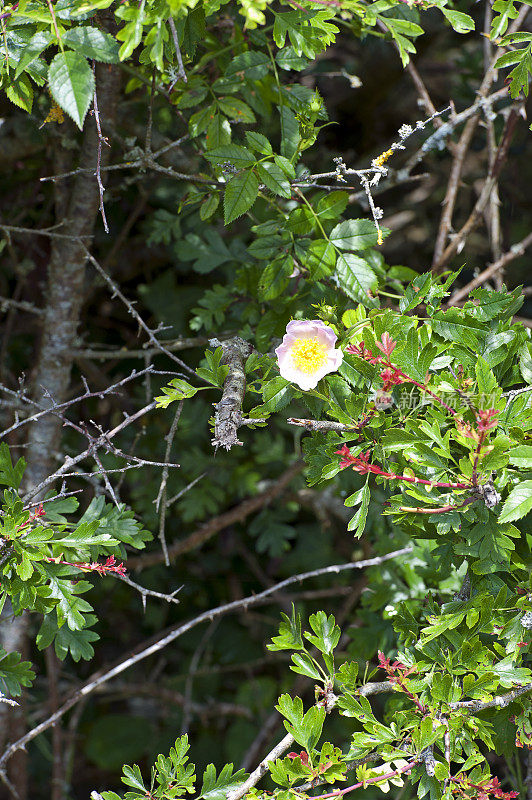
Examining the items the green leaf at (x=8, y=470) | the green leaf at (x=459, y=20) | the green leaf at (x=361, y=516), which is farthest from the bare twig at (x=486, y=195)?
the green leaf at (x=8, y=470)

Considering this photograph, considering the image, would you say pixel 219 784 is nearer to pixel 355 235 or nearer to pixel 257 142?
pixel 355 235

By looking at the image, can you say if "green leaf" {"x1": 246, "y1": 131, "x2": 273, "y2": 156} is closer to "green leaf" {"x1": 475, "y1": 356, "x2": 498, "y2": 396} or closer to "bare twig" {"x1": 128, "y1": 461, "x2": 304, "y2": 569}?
"green leaf" {"x1": 475, "y1": 356, "x2": 498, "y2": 396}

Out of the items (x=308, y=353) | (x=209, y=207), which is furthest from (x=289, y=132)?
(x=308, y=353)

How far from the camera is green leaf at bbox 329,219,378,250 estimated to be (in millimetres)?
1262

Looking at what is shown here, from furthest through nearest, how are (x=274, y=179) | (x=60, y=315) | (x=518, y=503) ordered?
(x=60, y=315) → (x=274, y=179) → (x=518, y=503)

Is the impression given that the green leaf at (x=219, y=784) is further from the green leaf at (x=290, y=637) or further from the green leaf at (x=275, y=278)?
the green leaf at (x=275, y=278)

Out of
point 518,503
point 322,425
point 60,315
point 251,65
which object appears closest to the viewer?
point 518,503

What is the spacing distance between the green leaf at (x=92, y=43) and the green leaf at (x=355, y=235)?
48 centimetres

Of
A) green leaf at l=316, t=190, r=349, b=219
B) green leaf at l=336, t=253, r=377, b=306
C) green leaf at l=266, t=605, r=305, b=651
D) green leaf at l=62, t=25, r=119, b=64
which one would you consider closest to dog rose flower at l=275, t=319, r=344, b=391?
green leaf at l=336, t=253, r=377, b=306

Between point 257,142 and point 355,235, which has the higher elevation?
point 257,142

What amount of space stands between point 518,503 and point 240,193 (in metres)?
0.68

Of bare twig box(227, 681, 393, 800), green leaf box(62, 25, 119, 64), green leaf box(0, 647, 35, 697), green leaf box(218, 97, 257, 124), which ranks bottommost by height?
bare twig box(227, 681, 393, 800)

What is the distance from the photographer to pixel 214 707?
96.6 inches

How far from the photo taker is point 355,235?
4.16ft
